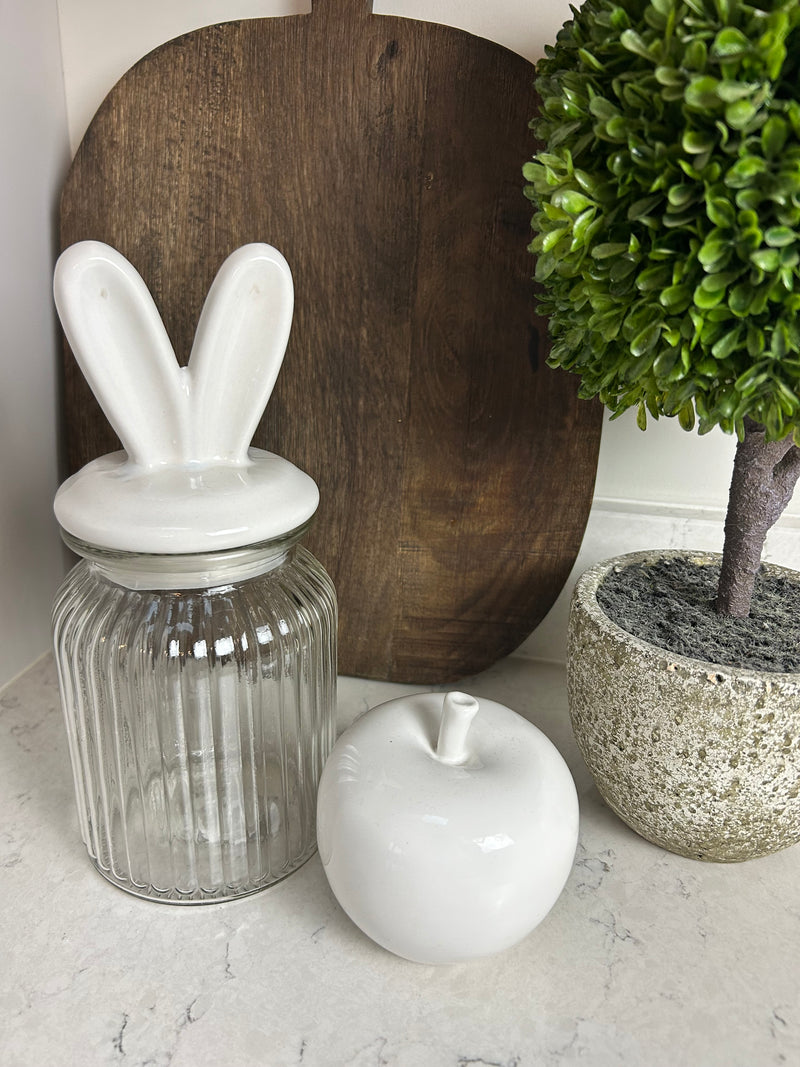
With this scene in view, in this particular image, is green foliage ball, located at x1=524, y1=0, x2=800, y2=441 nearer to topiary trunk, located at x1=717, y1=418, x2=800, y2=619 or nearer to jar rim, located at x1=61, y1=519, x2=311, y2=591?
topiary trunk, located at x1=717, y1=418, x2=800, y2=619

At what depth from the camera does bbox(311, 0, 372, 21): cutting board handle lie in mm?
677

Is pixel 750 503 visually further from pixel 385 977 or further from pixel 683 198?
pixel 385 977

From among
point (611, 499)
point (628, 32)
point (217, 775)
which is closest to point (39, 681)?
point (217, 775)

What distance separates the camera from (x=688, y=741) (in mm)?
552

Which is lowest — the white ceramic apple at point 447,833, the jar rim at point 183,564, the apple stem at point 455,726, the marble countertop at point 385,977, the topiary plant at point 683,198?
the marble countertop at point 385,977

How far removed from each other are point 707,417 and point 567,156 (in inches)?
6.9

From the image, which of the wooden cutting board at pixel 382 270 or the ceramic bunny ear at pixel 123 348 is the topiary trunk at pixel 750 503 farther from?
the ceramic bunny ear at pixel 123 348

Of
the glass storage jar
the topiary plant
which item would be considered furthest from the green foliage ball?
the glass storage jar

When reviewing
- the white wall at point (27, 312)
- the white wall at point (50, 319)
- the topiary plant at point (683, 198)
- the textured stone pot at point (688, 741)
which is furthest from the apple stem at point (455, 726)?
the white wall at point (27, 312)

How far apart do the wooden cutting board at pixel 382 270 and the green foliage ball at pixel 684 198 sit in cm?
20

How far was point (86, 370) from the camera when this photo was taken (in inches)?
21.4

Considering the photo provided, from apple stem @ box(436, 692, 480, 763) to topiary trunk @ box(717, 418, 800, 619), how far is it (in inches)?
9.9

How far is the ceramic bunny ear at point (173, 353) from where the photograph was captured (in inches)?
20.8

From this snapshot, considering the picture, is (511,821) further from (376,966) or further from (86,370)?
(86,370)
